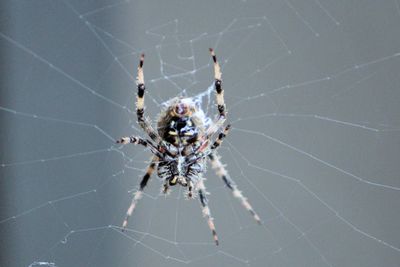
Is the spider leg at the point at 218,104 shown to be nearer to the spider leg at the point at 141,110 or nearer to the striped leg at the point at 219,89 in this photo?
the striped leg at the point at 219,89

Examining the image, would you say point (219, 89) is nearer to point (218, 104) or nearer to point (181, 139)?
point (218, 104)

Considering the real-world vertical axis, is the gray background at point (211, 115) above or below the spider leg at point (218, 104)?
→ above

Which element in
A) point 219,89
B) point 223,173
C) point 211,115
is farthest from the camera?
point 211,115

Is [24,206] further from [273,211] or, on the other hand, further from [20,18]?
[273,211]

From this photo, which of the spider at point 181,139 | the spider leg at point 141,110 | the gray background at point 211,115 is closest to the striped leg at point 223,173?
the spider at point 181,139

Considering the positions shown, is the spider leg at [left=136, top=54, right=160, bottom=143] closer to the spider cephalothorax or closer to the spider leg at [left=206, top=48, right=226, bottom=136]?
the spider cephalothorax

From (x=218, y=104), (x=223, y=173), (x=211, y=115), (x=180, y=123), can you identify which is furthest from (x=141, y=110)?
(x=211, y=115)
